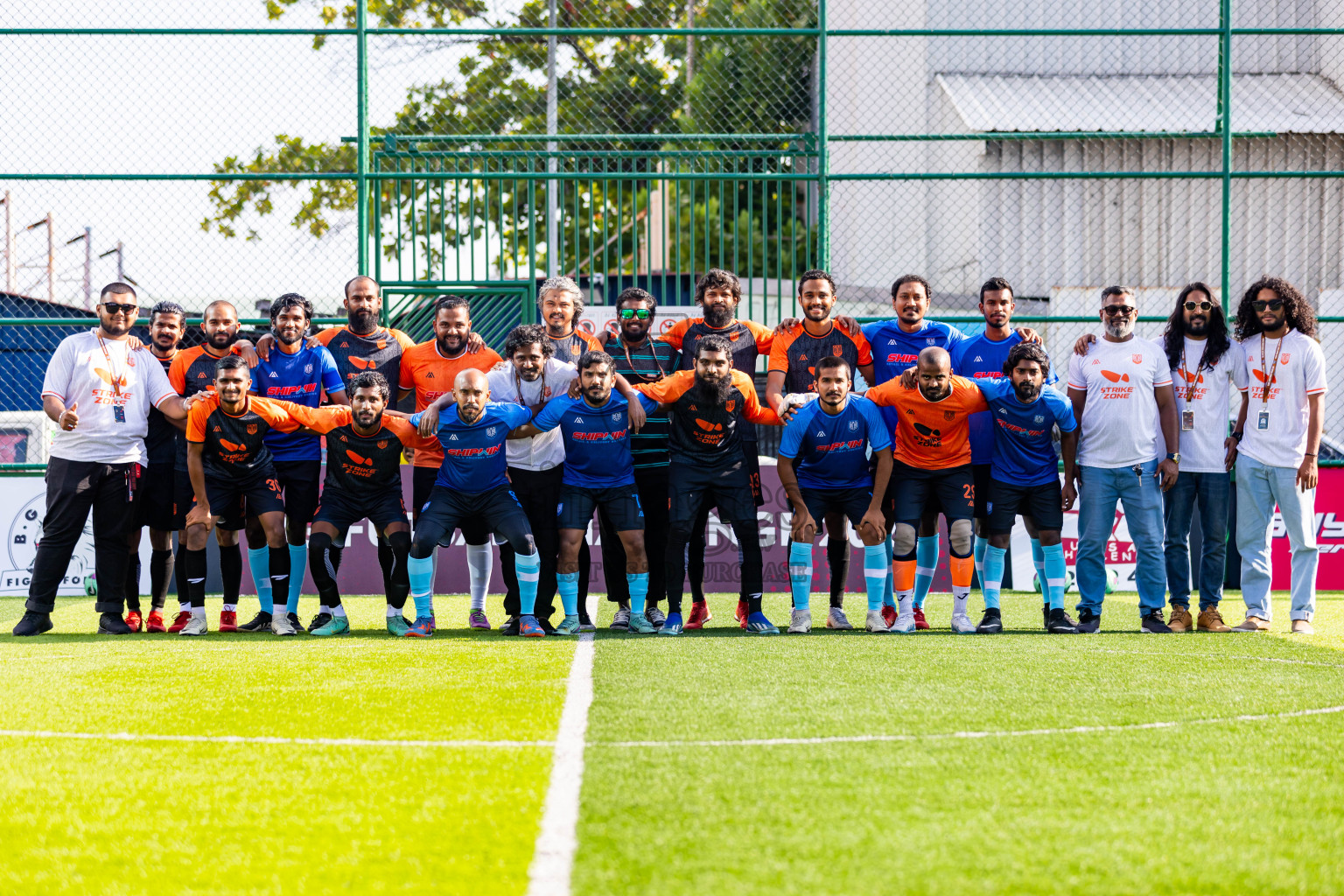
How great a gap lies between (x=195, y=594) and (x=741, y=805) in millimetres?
5168

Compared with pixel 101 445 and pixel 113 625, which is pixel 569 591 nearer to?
pixel 113 625

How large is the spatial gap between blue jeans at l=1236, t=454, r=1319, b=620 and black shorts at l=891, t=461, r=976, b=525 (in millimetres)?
1640

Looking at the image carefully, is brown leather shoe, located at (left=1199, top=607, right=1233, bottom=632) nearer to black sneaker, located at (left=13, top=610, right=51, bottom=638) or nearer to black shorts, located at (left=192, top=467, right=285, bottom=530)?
black shorts, located at (left=192, top=467, right=285, bottom=530)

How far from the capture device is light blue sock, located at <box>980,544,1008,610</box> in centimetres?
714

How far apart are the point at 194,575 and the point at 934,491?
441 centimetres

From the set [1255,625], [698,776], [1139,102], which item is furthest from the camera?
[1139,102]

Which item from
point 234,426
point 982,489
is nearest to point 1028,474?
point 982,489

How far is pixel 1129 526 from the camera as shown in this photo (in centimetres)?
704

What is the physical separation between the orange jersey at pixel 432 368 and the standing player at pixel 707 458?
1.10m

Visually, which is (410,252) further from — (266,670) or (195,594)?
(266,670)

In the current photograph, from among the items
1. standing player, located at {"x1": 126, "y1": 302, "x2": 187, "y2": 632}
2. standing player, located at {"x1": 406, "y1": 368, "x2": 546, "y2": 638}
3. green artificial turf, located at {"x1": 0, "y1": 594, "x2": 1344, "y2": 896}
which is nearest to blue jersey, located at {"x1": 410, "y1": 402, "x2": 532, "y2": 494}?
standing player, located at {"x1": 406, "y1": 368, "x2": 546, "y2": 638}

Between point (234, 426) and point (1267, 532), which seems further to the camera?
point (1267, 532)

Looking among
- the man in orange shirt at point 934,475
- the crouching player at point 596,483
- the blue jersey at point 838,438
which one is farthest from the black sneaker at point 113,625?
the man in orange shirt at point 934,475

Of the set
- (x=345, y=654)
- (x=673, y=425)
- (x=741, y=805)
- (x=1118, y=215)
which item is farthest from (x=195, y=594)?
(x=1118, y=215)
